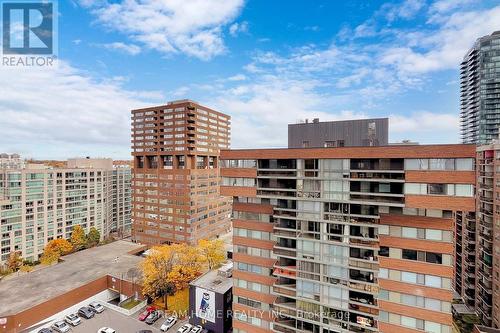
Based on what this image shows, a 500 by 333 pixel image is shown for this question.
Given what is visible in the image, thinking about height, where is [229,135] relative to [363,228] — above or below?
above

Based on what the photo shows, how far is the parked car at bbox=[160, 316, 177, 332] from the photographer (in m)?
40.2

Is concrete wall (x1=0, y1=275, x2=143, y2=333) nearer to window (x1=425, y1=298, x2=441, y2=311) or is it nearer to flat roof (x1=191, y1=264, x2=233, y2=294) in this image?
flat roof (x1=191, y1=264, x2=233, y2=294)

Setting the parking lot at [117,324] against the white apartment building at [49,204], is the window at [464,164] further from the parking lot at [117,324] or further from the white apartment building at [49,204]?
the white apartment building at [49,204]

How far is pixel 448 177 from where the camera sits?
21.9 meters

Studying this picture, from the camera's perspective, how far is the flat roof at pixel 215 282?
128 ft

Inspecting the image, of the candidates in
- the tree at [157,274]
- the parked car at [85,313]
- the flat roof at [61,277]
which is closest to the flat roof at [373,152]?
the tree at [157,274]

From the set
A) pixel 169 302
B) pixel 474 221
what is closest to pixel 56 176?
pixel 169 302

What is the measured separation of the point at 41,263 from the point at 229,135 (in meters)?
66.0

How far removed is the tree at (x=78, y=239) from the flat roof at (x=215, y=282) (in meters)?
53.2

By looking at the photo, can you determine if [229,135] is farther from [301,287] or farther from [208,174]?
[301,287]

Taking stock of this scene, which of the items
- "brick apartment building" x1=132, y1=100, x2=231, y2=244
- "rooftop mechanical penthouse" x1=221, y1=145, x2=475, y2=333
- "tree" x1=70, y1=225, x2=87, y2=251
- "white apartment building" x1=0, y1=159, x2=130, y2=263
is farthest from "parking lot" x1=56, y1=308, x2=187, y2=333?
"tree" x1=70, y1=225, x2=87, y2=251

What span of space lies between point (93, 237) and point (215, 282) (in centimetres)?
5897

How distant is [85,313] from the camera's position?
43750mm

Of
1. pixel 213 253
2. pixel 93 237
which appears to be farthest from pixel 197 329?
pixel 93 237
